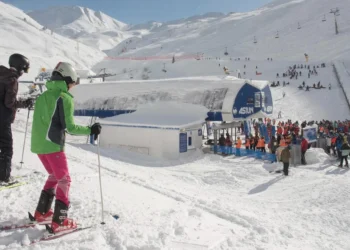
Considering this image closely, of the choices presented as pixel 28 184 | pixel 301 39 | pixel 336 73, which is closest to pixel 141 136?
pixel 28 184

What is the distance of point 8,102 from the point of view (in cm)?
499

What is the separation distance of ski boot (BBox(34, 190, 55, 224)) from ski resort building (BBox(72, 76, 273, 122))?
16123mm

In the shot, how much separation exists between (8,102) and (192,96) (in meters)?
16.6

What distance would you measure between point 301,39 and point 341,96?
46.5 meters

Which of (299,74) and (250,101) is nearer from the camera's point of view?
(250,101)

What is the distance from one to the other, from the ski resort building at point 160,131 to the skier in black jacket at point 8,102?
1231 centimetres

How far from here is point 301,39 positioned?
74500mm

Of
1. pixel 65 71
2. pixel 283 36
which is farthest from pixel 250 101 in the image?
pixel 283 36

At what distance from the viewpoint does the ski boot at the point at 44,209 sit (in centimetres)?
405

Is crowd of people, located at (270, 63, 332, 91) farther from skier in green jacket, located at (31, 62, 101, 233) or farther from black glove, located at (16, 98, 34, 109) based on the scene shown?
skier in green jacket, located at (31, 62, 101, 233)

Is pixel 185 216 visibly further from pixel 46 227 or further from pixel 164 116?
pixel 164 116

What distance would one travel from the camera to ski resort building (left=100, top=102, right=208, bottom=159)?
17.5m

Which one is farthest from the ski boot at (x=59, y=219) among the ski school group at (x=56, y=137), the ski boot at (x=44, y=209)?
the ski boot at (x=44, y=209)

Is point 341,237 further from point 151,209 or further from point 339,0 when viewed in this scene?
point 339,0
